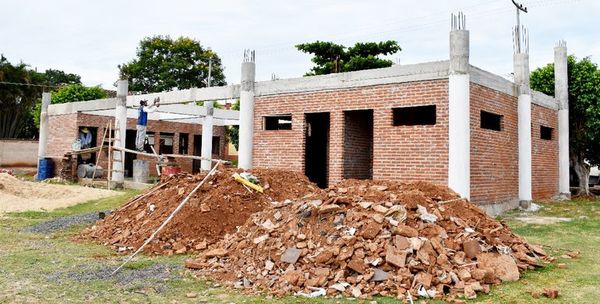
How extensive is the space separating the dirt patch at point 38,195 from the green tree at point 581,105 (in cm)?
1645

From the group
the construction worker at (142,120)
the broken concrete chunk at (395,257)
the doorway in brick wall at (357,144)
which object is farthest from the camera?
the construction worker at (142,120)

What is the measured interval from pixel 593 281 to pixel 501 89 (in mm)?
7829

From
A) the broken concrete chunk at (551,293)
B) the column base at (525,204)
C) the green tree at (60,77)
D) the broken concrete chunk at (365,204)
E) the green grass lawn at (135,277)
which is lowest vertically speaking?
the green grass lawn at (135,277)

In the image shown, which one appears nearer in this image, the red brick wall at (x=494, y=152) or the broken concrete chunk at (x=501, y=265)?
the broken concrete chunk at (x=501, y=265)

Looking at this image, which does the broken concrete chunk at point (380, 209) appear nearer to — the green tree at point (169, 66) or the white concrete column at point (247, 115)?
the white concrete column at point (247, 115)

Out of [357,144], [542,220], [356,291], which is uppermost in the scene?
[357,144]

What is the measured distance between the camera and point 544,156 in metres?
15.3

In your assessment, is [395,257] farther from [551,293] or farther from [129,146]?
[129,146]

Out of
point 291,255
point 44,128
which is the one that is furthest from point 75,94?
point 291,255

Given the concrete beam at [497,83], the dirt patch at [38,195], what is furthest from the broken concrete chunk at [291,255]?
the dirt patch at [38,195]

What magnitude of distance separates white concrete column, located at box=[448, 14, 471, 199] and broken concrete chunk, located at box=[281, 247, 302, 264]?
5645mm

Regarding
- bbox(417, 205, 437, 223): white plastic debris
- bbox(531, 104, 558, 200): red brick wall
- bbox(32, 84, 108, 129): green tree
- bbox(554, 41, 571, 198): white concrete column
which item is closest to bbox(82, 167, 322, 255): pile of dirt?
bbox(417, 205, 437, 223): white plastic debris

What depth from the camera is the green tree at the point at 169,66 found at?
41594 mm

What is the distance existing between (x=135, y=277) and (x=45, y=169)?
20.0m
